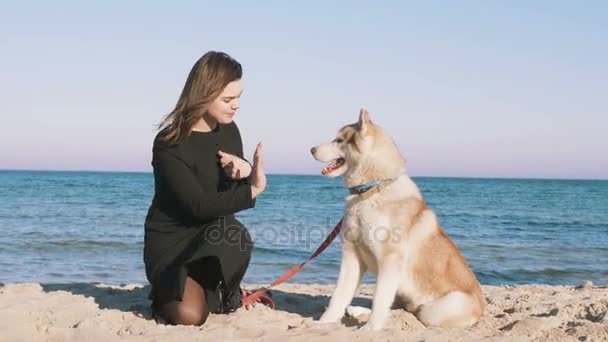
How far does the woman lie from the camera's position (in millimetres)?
4129

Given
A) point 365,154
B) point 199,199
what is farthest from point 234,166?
point 365,154

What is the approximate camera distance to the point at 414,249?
165 inches

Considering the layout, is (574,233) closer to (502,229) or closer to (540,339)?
(502,229)

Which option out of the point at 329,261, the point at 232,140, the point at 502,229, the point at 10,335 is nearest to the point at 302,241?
A: the point at 329,261

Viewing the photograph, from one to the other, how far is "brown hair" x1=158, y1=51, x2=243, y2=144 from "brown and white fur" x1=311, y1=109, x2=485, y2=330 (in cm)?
Answer: 80

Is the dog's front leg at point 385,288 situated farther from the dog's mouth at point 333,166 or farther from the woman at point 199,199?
the woman at point 199,199

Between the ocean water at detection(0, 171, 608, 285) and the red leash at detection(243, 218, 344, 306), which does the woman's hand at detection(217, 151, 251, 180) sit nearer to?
the red leash at detection(243, 218, 344, 306)

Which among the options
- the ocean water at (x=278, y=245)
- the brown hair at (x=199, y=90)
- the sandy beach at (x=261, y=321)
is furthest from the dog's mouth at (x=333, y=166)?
the ocean water at (x=278, y=245)

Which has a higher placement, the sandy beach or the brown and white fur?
the brown and white fur

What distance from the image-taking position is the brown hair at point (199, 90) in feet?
13.6

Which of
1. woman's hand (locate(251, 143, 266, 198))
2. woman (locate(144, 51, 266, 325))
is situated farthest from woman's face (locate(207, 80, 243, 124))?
woman's hand (locate(251, 143, 266, 198))

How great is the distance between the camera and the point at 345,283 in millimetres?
4371

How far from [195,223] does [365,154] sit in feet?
4.23

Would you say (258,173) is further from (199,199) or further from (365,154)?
(365,154)
